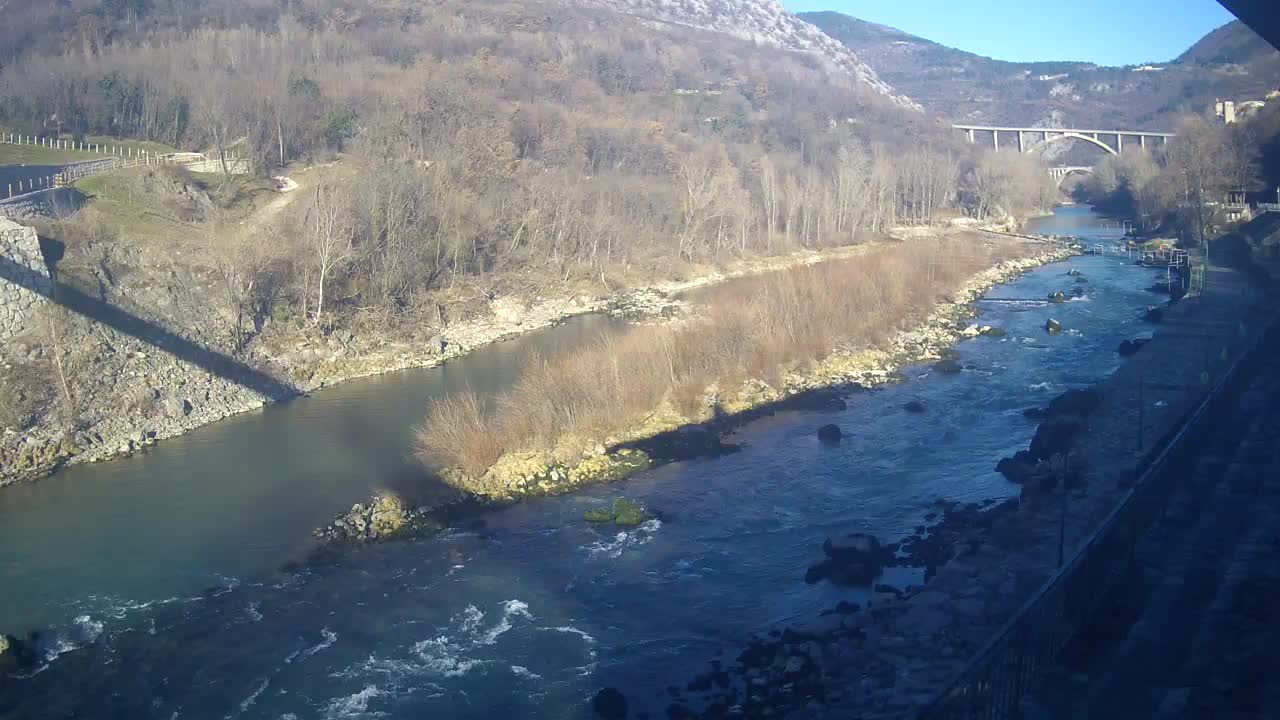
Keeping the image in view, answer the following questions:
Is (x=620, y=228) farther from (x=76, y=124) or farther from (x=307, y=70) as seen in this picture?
(x=76, y=124)

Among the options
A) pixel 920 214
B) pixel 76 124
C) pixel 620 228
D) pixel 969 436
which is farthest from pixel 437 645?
pixel 920 214

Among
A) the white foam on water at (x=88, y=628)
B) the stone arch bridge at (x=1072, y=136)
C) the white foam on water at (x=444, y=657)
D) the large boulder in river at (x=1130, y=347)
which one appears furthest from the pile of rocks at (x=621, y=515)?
the stone arch bridge at (x=1072, y=136)

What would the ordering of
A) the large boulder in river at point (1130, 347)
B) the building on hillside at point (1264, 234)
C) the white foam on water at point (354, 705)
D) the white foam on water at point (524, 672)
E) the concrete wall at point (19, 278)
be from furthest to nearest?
the building on hillside at point (1264, 234) < the large boulder in river at point (1130, 347) < the concrete wall at point (19, 278) < the white foam on water at point (524, 672) < the white foam on water at point (354, 705)

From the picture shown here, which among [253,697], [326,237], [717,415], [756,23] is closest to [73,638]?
[253,697]

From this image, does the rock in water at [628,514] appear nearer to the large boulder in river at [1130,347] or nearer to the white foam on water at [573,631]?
the white foam on water at [573,631]

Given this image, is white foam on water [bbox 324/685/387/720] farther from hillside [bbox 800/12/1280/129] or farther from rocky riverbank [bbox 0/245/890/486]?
hillside [bbox 800/12/1280/129]

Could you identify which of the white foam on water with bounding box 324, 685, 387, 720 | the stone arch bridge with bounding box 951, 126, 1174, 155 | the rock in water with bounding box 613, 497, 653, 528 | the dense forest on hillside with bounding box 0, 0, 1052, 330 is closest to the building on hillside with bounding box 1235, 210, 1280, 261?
the dense forest on hillside with bounding box 0, 0, 1052, 330

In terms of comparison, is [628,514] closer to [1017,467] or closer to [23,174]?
[1017,467]

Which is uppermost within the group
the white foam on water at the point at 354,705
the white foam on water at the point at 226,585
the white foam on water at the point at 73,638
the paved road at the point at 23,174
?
the paved road at the point at 23,174
